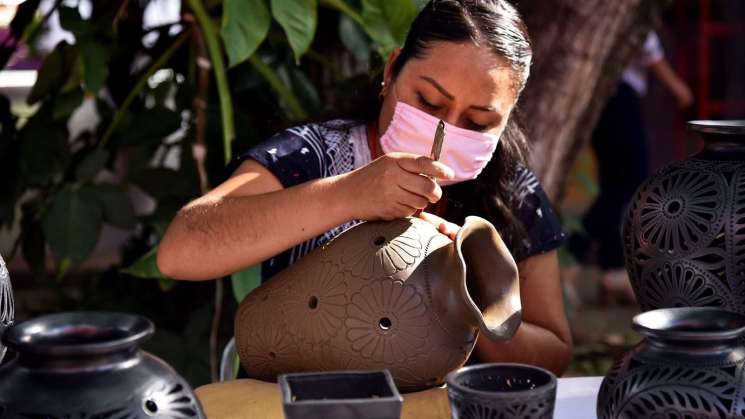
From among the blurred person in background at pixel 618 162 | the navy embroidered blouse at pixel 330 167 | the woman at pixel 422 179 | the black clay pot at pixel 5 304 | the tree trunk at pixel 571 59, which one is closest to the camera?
the black clay pot at pixel 5 304

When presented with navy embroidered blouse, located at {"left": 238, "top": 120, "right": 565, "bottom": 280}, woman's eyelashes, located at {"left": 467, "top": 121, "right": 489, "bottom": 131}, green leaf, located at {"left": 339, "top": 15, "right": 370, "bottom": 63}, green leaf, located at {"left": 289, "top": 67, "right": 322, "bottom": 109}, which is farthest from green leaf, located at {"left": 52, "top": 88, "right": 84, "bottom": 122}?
woman's eyelashes, located at {"left": 467, "top": 121, "right": 489, "bottom": 131}

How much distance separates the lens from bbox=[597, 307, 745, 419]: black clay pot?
4.00 feet

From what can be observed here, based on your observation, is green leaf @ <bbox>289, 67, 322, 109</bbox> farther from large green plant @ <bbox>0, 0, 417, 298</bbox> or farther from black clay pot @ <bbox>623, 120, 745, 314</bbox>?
black clay pot @ <bbox>623, 120, 745, 314</bbox>

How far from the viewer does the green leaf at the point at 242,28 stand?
2.21 m

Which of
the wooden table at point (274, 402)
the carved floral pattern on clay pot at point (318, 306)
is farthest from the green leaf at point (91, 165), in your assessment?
the carved floral pattern on clay pot at point (318, 306)

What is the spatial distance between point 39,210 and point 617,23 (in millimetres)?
1594

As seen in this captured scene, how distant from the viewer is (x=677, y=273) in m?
1.55

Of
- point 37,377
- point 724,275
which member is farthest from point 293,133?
point 37,377

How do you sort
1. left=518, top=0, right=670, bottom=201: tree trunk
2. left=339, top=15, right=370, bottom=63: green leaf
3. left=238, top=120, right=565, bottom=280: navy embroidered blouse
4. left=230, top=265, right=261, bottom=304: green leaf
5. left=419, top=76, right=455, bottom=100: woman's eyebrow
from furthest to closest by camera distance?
left=518, top=0, right=670, bottom=201: tree trunk
left=339, top=15, right=370, bottom=63: green leaf
left=230, top=265, right=261, bottom=304: green leaf
left=238, top=120, right=565, bottom=280: navy embroidered blouse
left=419, top=76, right=455, bottom=100: woman's eyebrow

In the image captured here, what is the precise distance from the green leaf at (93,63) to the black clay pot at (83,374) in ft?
4.84

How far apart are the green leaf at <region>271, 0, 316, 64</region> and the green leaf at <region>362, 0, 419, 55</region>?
0.68ft

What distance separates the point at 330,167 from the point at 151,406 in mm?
914

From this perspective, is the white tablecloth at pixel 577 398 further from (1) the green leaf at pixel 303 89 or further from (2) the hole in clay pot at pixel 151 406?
(1) the green leaf at pixel 303 89

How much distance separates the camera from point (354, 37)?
278 centimetres
